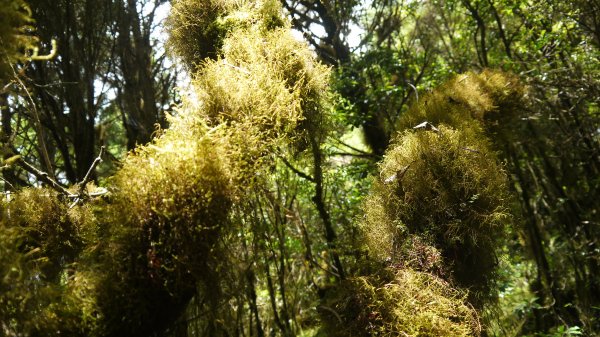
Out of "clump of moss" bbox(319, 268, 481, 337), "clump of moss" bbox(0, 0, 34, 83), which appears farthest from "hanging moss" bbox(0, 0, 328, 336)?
"clump of moss" bbox(319, 268, 481, 337)

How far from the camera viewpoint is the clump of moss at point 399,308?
2094mm

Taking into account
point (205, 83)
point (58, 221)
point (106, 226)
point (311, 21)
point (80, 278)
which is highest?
point (311, 21)

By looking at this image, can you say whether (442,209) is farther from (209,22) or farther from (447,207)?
(209,22)

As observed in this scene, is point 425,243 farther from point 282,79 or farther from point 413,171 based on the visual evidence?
point 282,79

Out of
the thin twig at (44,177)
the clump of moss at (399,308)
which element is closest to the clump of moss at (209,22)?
the thin twig at (44,177)

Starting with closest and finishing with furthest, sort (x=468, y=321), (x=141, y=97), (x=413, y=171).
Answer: (x=468, y=321) < (x=413, y=171) < (x=141, y=97)

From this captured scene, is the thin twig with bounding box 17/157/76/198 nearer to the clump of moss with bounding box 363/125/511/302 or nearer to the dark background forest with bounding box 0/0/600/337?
A: the dark background forest with bounding box 0/0/600/337

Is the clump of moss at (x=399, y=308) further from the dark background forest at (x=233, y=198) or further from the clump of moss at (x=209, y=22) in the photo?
the clump of moss at (x=209, y=22)

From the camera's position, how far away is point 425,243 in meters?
2.57

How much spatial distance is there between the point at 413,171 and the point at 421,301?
959mm

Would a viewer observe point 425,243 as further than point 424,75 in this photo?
No

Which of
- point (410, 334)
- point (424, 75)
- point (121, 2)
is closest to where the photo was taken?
point (410, 334)

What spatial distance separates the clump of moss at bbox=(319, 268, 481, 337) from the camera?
2.09m

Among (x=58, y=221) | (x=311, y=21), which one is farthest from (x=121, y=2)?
(x=58, y=221)
